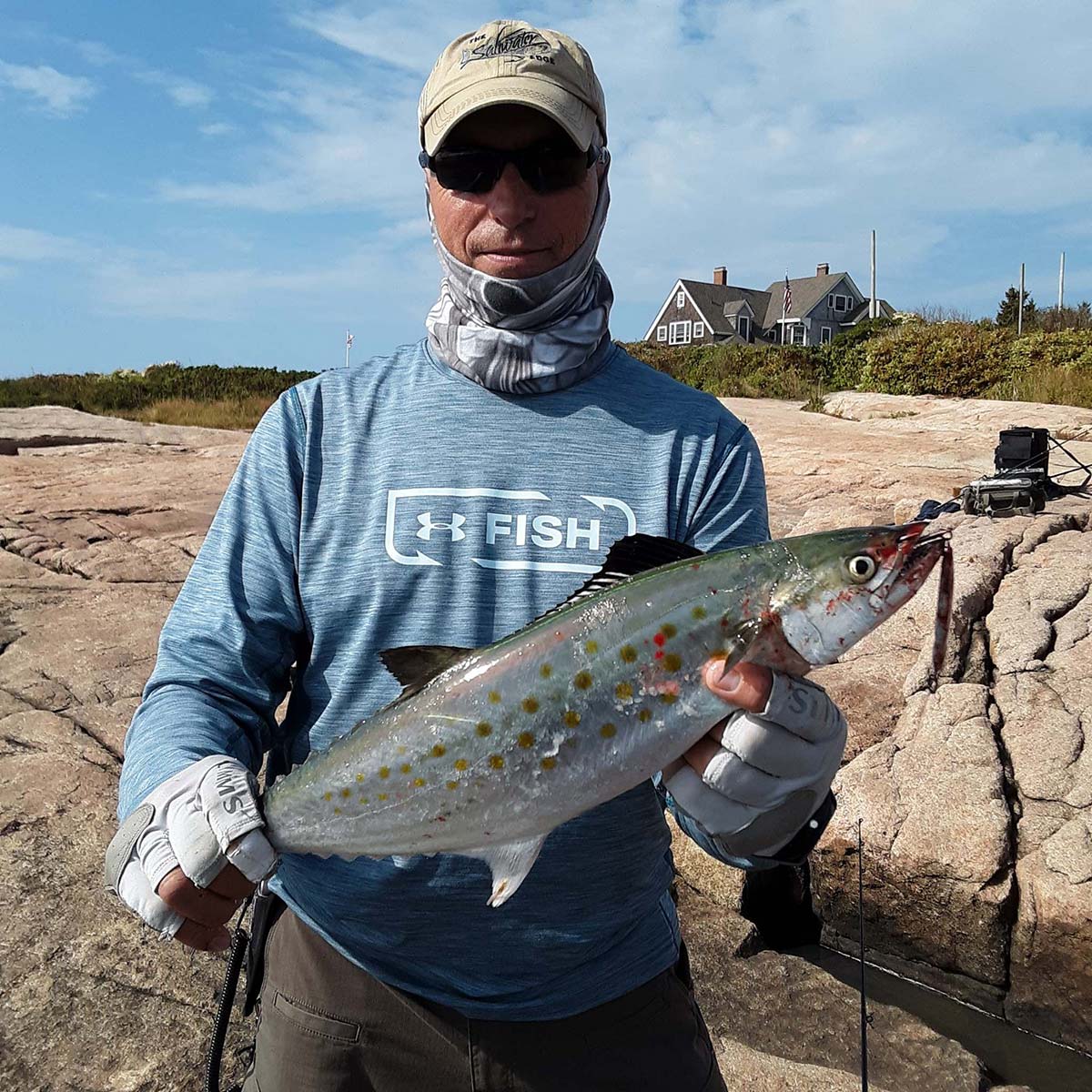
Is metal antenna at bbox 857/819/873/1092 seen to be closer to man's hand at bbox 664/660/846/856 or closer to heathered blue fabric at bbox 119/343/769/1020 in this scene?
heathered blue fabric at bbox 119/343/769/1020

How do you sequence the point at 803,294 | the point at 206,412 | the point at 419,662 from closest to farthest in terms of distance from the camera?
the point at 419,662 < the point at 206,412 < the point at 803,294

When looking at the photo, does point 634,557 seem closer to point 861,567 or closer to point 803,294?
point 861,567

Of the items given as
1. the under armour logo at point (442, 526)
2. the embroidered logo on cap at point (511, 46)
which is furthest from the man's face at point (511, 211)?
the under armour logo at point (442, 526)

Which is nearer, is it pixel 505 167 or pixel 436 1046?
pixel 436 1046

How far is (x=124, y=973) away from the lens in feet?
10.8

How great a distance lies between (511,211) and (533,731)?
1104 millimetres

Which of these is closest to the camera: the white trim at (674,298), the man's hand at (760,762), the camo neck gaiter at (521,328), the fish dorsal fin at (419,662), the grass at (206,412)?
the man's hand at (760,762)

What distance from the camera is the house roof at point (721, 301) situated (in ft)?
165

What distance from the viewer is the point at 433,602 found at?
1.85 m

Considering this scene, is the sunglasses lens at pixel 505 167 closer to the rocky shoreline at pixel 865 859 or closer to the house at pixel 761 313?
the rocky shoreline at pixel 865 859

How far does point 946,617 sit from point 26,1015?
10.1 ft

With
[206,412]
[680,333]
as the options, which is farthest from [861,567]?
[680,333]

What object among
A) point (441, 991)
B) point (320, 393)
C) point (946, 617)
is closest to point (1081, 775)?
point (946, 617)

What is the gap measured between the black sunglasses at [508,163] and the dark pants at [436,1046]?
63.7 inches
